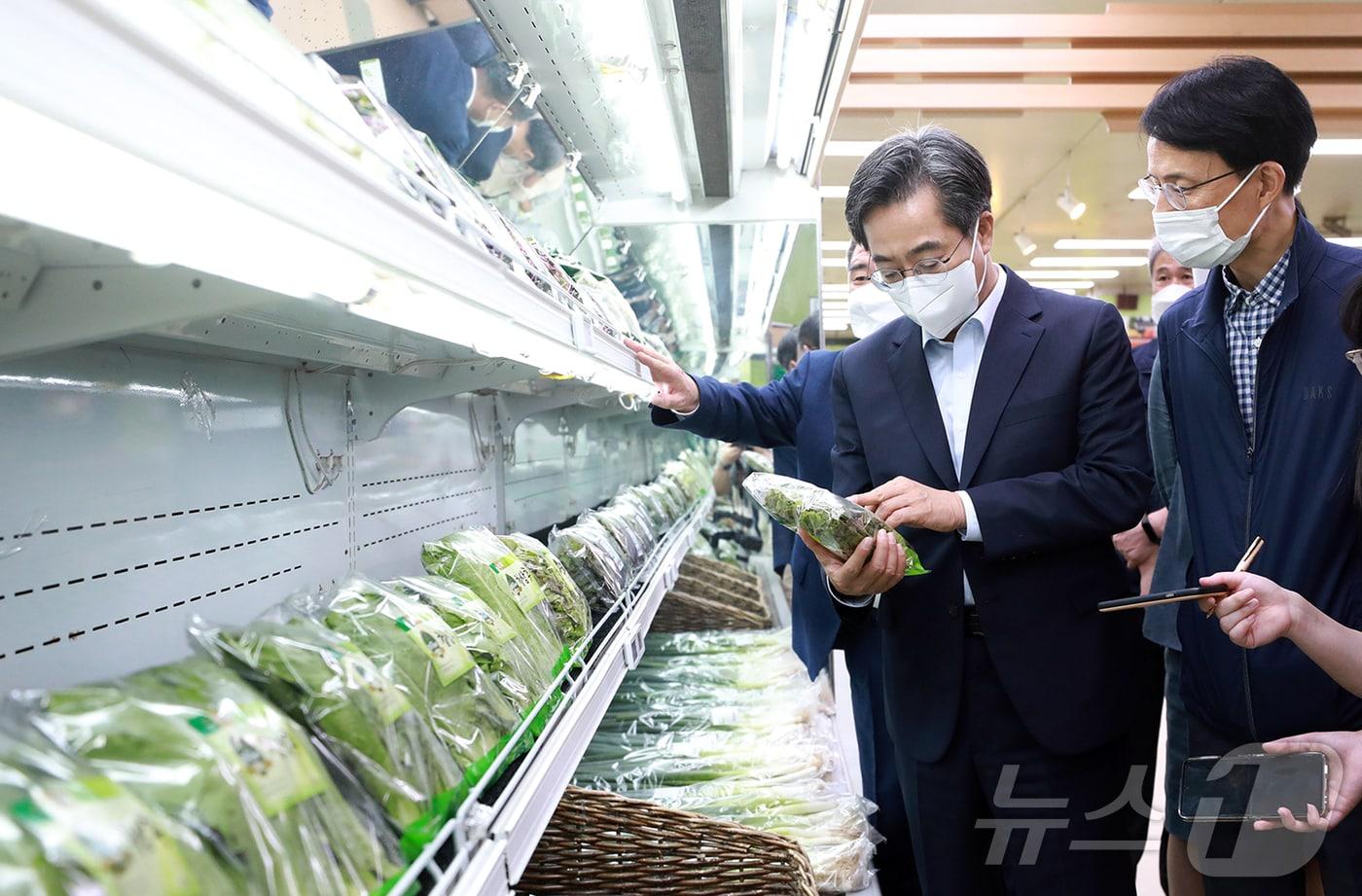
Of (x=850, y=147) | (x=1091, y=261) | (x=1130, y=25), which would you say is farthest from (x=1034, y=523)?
(x=1091, y=261)

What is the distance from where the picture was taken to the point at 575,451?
362 centimetres

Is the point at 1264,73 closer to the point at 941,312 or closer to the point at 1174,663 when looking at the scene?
the point at 941,312

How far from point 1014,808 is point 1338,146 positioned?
7.96 meters

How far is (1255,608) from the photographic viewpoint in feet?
4.47

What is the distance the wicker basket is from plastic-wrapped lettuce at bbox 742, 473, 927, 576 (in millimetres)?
624

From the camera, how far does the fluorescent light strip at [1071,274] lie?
14828mm

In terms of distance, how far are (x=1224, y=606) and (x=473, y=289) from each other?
121 cm

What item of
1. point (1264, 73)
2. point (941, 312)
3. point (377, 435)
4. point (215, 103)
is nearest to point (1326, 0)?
A: point (1264, 73)

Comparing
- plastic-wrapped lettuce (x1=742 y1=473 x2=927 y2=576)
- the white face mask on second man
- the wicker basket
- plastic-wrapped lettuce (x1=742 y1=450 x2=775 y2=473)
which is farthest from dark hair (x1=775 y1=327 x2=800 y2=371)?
the wicker basket

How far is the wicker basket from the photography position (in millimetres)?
1735

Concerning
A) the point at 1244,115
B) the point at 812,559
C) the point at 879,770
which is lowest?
the point at 879,770

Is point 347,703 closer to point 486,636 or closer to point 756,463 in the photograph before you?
point 486,636

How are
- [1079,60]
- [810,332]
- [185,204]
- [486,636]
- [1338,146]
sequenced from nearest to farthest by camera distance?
1. [185,204]
2. [486,636]
3. [810,332]
4. [1079,60]
5. [1338,146]

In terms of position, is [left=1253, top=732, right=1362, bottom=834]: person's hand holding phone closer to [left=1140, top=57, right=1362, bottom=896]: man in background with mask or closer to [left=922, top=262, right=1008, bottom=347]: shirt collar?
[left=1140, top=57, right=1362, bottom=896]: man in background with mask
